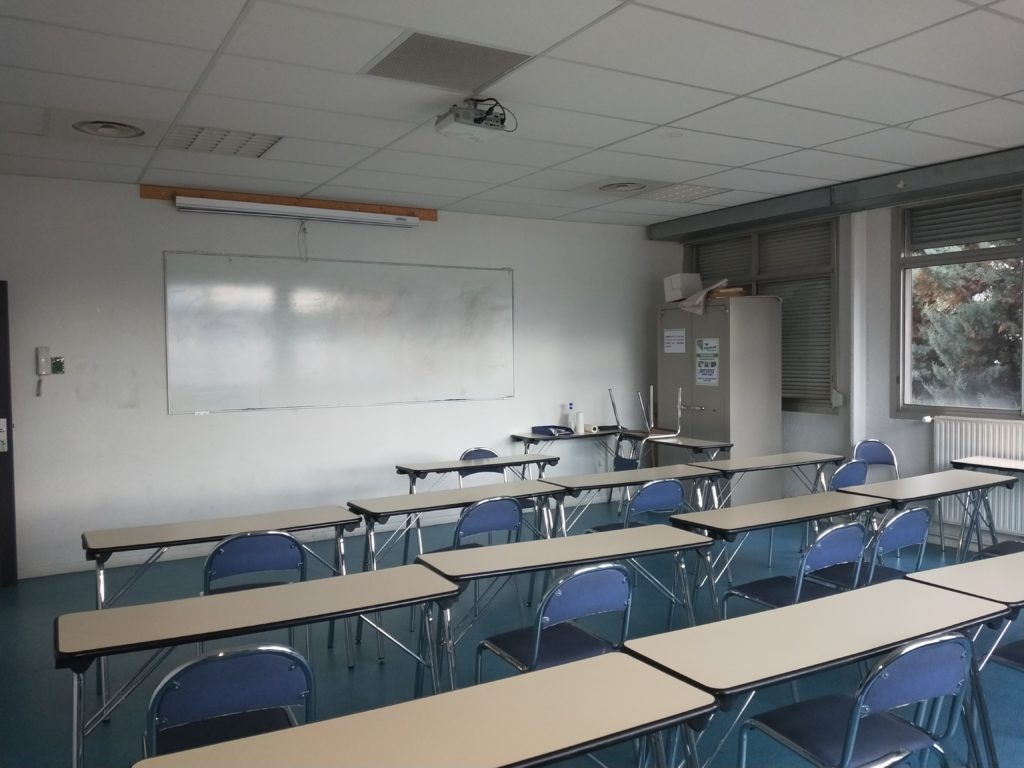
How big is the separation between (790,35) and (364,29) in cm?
169

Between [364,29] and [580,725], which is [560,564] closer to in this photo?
[580,725]

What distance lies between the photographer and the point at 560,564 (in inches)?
116

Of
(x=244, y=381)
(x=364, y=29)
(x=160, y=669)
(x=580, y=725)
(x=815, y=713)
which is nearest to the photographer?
(x=580, y=725)

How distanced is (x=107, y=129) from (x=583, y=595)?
11.9 ft

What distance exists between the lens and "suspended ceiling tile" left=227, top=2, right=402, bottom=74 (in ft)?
9.31

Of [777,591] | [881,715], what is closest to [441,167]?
[777,591]

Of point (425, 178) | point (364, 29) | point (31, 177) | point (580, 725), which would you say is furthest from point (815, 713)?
point (31, 177)

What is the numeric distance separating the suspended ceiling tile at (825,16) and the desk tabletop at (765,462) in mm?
2713

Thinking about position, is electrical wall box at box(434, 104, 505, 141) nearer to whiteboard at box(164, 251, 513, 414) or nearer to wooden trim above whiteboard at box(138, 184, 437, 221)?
wooden trim above whiteboard at box(138, 184, 437, 221)

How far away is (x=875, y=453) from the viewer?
5.93m

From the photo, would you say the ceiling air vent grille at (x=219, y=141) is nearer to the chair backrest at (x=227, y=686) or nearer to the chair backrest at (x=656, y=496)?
the chair backrest at (x=656, y=496)

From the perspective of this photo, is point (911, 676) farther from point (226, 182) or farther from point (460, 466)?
point (226, 182)

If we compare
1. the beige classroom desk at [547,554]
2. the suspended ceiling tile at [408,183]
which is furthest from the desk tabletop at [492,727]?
the suspended ceiling tile at [408,183]

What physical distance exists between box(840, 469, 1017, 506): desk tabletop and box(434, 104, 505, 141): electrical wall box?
9.04 ft
